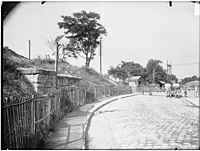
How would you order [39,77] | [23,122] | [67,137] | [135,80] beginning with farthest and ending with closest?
[135,80] < [39,77] < [67,137] < [23,122]

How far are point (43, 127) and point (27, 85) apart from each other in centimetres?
107

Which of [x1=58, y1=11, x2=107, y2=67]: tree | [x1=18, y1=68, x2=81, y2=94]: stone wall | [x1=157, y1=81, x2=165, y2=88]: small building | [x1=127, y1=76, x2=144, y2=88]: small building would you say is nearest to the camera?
[x1=58, y1=11, x2=107, y2=67]: tree

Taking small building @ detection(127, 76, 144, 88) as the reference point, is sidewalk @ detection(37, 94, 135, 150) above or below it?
below

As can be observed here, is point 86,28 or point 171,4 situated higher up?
point 171,4

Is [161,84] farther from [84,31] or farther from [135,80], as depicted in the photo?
[84,31]

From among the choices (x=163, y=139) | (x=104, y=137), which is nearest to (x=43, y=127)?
(x=104, y=137)

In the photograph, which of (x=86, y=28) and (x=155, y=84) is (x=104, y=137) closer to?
(x=86, y=28)

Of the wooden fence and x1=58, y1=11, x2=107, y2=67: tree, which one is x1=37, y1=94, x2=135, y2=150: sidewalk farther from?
x1=58, y1=11, x2=107, y2=67: tree

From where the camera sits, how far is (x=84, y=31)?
255 centimetres

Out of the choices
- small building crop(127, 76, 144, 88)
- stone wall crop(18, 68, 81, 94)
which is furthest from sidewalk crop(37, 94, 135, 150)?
small building crop(127, 76, 144, 88)

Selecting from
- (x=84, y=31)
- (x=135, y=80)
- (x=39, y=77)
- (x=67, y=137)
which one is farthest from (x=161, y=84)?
(x=84, y=31)

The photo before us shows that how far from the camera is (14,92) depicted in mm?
3365

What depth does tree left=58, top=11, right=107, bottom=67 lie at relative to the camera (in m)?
2.46

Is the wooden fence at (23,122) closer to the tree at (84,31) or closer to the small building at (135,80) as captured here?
the tree at (84,31)
